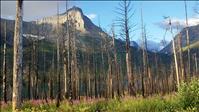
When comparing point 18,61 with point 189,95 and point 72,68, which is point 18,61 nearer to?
point 189,95

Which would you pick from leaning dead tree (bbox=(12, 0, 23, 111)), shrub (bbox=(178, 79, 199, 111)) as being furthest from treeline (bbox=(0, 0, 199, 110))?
shrub (bbox=(178, 79, 199, 111))

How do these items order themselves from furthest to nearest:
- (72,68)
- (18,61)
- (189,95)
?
(72,68) < (189,95) < (18,61)

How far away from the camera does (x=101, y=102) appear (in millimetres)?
21797

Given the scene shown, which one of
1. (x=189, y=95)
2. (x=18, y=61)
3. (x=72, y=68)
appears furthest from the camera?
(x=72, y=68)

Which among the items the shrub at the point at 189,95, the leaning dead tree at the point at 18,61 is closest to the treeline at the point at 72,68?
the leaning dead tree at the point at 18,61

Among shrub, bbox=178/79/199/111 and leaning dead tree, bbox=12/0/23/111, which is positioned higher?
leaning dead tree, bbox=12/0/23/111

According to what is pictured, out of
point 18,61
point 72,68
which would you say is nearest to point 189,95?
point 18,61

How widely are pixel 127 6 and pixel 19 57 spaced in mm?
24855

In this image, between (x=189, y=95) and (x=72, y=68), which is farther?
(x=72, y=68)

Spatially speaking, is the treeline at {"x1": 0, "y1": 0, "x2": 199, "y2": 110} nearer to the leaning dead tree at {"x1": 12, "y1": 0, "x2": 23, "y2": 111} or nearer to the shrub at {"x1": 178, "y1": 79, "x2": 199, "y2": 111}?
the leaning dead tree at {"x1": 12, "y1": 0, "x2": 23, "y2": 111}

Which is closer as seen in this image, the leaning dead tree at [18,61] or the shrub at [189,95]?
the leaning dead tree at [18,61]

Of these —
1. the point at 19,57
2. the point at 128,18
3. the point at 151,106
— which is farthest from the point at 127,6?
the point at 19,57

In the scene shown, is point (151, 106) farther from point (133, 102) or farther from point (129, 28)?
point (129, 28)

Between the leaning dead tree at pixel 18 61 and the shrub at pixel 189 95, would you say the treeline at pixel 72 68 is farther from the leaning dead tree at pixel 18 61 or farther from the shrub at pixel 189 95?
the shrub at pixel 189 95
